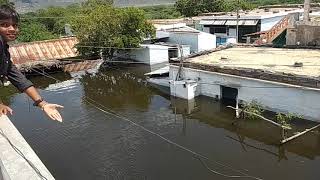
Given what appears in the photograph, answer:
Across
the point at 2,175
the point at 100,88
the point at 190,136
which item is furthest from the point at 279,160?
the point at 100,88

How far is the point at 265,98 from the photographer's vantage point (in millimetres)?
20125

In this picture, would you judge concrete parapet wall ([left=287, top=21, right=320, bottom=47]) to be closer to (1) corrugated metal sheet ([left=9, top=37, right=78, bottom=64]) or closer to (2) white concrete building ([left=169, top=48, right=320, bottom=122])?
(2) white concrete building ([left=169, top=48, right=320, bottom=122])

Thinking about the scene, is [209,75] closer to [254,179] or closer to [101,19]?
[254,179]

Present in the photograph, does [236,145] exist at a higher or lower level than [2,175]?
lower

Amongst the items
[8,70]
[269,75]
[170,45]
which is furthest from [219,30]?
[8,70]

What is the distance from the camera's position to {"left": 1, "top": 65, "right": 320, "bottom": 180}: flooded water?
1491 cm

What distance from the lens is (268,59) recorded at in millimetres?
23688

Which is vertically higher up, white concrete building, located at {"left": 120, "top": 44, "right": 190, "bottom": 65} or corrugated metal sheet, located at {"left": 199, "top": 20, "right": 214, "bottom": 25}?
corrugated metal sheet, located at {"left": 199, "top": 20, "right": 214, "bottom": 25}

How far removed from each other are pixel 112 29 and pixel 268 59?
1560cm

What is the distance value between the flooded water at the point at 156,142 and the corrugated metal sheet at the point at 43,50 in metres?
9.27

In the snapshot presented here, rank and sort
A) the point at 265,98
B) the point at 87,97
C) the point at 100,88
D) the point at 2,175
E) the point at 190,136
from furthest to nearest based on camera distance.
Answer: the point at 100,88 → the point at 87,97 → the point at 265,98 → the point at 190,136 → the point at 2,175

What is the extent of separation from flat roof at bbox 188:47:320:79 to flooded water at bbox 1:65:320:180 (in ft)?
9.48

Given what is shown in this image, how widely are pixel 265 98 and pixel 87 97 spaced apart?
41.5ft

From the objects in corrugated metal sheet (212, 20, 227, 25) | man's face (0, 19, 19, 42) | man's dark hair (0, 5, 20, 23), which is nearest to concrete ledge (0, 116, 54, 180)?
man's face (0, 19, 19, 42)
